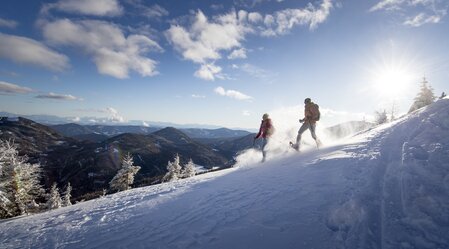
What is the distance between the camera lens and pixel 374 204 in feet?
22.3

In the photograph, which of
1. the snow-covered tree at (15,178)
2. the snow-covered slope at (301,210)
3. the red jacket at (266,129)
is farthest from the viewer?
the snow-covered tree at (15,178)

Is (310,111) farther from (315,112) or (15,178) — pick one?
(15,178)

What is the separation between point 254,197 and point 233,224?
1821 millimetres

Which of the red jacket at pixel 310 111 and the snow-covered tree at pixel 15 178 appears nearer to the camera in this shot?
the red jacket at pixel 310 111

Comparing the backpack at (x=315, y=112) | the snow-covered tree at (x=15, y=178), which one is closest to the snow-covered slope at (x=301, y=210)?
the backpack at (x=315, y=112)

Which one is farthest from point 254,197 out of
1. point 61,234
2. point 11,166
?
point 11,166

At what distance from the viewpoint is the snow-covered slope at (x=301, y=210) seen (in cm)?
600

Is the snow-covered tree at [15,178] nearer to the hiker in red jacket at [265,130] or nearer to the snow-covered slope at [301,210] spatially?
the snow-covered slope at [301,210]

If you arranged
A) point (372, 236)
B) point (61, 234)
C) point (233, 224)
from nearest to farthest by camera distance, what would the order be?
point (372, 236) → point (233, 224) → point (61, 234)

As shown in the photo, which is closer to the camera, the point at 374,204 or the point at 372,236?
the point at 372,236

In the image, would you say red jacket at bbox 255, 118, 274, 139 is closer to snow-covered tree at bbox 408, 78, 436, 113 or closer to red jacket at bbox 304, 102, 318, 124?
red jacket at bbox 304, 102, 318, 124

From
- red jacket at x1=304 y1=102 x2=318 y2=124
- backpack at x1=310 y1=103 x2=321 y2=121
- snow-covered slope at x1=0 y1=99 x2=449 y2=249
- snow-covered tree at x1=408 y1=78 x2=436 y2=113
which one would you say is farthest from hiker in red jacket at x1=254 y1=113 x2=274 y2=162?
snow-covered tree at x1=408 y1=78 x2=436 y2=113

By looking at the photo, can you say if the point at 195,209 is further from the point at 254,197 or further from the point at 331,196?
the point at 331,196

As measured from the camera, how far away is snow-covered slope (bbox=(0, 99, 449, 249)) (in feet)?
19.7
